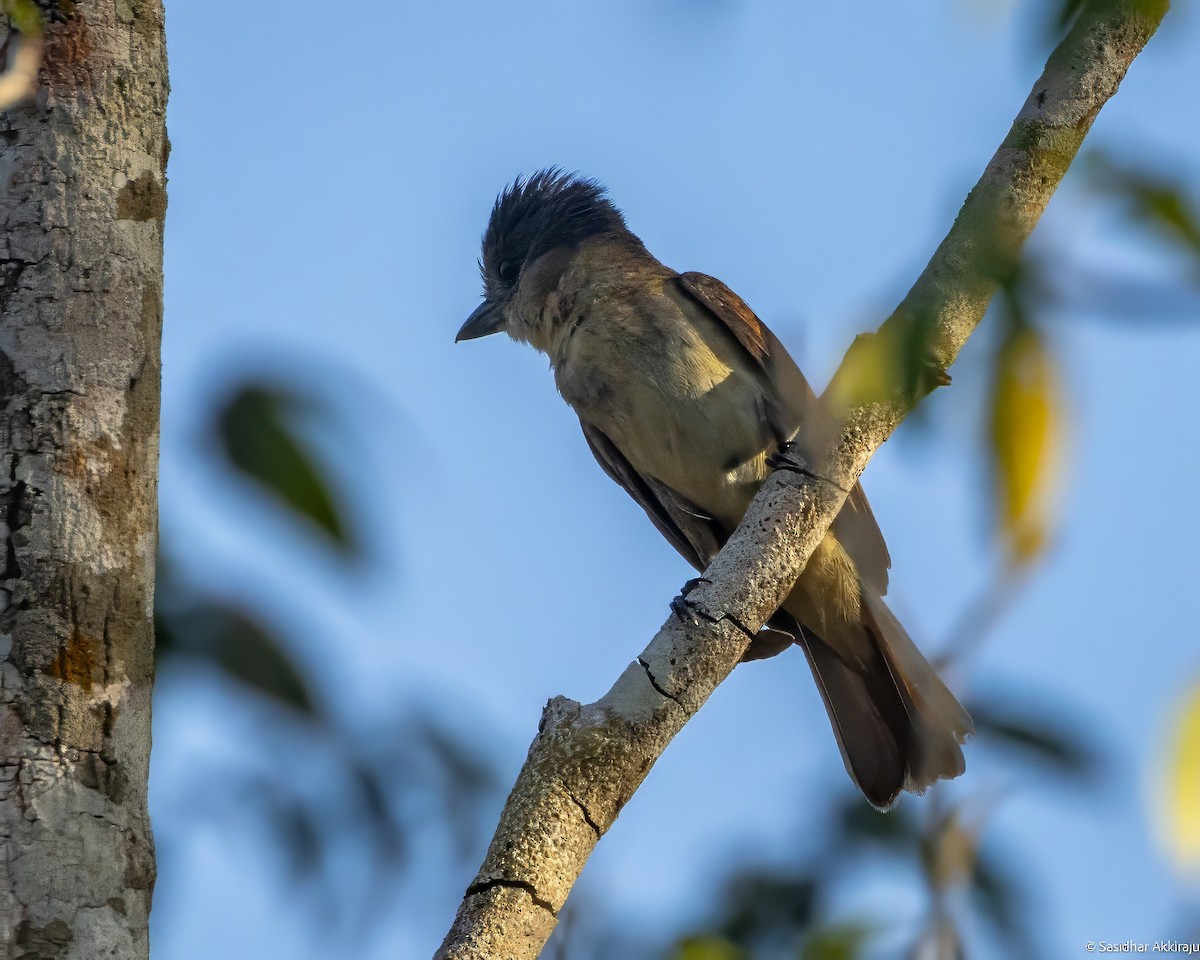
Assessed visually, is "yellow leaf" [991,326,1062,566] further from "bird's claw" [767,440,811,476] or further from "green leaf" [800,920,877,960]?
"bird's claw" [767,440,811,476]

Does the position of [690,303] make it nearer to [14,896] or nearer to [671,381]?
[671,381]

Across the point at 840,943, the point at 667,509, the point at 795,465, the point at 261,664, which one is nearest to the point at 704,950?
the point at 840,943

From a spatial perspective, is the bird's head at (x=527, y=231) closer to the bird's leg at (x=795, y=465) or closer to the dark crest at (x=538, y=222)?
the dark crest at (x=538, y=222)

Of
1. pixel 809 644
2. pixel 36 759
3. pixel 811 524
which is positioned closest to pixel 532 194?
pixel 809 644

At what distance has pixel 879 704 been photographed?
190 inches

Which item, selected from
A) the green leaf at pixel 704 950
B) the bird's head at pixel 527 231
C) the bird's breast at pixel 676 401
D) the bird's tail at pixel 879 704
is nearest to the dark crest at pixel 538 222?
the bird's head at pixel 527 231

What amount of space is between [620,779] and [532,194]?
14.5 ft

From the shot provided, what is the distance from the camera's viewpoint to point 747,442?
191 inches

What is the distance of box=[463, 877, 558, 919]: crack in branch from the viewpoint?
2150mm

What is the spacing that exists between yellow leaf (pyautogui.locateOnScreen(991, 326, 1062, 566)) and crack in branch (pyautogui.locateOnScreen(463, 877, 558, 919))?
1.48 meters

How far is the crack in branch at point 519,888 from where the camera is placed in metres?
2.15

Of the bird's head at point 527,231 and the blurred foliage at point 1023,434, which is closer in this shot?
the blurred foliage at point 1023,434

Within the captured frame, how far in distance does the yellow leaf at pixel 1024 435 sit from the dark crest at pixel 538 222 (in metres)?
5.10

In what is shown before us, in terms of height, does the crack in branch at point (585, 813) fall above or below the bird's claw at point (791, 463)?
below
